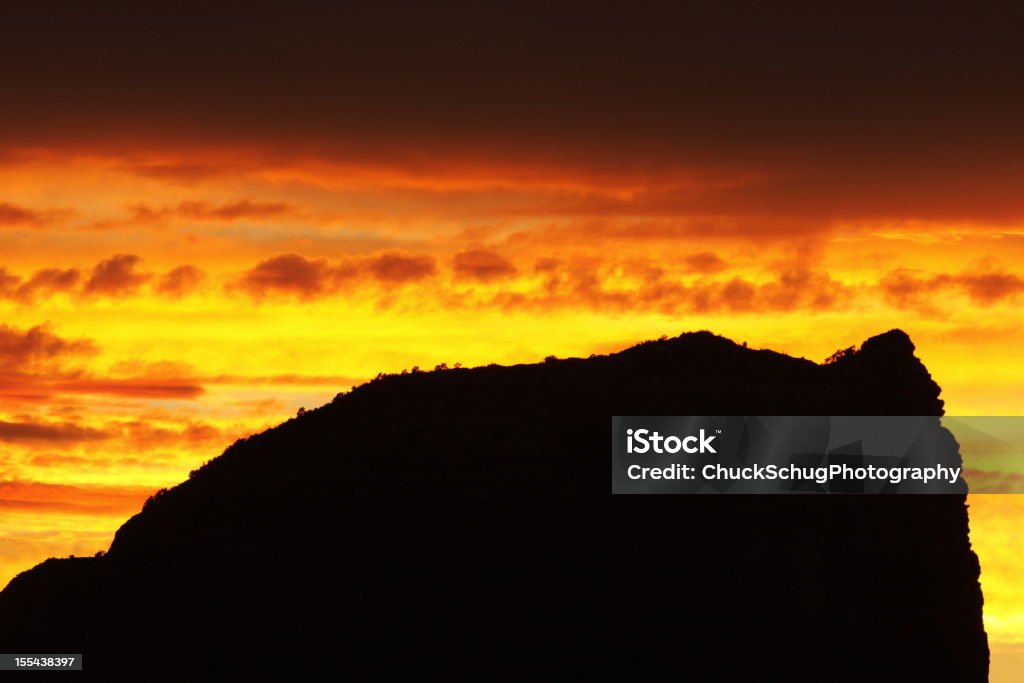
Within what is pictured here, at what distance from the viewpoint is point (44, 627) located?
71.9 metres

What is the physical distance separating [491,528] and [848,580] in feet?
64.9

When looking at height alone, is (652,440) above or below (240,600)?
above

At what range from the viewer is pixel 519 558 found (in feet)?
236

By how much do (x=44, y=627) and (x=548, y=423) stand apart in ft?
90.9

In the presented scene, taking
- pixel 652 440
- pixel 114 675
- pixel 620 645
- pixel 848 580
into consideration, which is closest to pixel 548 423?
pixel 652 440

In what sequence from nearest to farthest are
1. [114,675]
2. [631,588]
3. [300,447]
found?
[114,675]
[631,588]
[300,447]

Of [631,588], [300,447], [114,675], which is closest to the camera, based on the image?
[114,675]

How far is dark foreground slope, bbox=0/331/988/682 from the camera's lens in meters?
70.1

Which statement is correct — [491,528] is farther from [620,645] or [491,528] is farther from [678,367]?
[678,367]

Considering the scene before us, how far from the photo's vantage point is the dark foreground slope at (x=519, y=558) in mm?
70125

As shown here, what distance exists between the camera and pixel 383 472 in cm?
7469

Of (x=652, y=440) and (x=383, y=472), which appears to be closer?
(x=383, y=472)

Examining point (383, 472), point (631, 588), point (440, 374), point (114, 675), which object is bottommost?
point (114, 675)

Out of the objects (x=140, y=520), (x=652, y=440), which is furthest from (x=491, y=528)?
(x=140, y=520)
